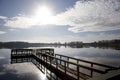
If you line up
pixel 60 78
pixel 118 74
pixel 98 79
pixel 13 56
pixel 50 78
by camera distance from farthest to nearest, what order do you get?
pixel 13 56, pixel 50 78, pixel 60 78, pixel 118 74, pixel 98 79

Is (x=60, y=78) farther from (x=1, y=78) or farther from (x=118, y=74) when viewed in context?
(x=118, y=74)

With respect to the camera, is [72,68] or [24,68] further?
[72,68]

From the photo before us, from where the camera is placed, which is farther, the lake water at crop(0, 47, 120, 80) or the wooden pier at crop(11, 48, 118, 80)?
the lake water at crop(0, 47, 120, 80)

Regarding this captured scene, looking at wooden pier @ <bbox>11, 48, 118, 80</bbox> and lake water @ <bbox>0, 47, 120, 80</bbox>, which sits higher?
wooden pier @ <bbox>11, 48, 118, 80</bbox>

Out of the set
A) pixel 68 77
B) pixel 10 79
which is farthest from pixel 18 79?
pixel 68 77

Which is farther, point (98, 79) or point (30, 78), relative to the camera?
point (30, 78)

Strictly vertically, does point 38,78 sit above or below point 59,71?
below

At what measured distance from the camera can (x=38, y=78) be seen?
1296cm

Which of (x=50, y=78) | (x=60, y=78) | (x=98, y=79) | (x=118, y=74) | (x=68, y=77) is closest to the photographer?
(x=98, y=79)

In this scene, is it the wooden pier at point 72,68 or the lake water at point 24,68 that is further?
the lake water at point 24,68

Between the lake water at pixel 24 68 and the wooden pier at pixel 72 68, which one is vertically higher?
the wooden pier at pixel 72 68

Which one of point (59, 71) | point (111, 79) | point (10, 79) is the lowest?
point (10, 79)

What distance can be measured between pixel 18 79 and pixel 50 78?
10.6ft

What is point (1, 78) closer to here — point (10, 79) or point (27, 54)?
point (10, 79)
